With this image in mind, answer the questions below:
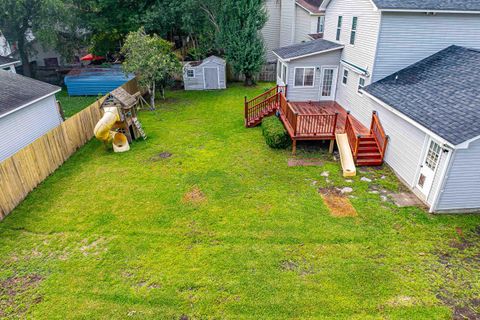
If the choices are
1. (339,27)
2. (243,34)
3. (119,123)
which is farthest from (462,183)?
(243,34)

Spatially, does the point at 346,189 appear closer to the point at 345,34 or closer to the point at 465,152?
the point at 465,152

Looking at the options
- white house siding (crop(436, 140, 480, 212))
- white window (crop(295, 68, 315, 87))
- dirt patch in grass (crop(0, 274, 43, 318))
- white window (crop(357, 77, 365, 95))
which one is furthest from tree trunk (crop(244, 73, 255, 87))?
dirt patch in grass (crop(0, 274, 43, 318))

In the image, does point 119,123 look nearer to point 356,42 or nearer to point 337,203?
point 337,203

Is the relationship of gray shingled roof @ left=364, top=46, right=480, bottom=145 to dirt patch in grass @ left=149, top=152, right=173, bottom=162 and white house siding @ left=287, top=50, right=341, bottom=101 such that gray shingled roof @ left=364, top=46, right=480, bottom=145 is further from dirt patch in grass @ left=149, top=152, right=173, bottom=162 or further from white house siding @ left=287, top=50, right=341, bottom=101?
dirt patch in grass @ left=149, top=152, right=173, bottom=162

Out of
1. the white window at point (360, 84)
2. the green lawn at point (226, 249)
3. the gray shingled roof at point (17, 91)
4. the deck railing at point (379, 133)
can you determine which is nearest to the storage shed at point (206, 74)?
the gray shingled roof at point (17, 91)

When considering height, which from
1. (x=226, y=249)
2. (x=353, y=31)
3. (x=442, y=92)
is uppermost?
(x=353, y=31)

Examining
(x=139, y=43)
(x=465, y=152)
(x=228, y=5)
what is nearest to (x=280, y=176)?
(x=465, y=152)
